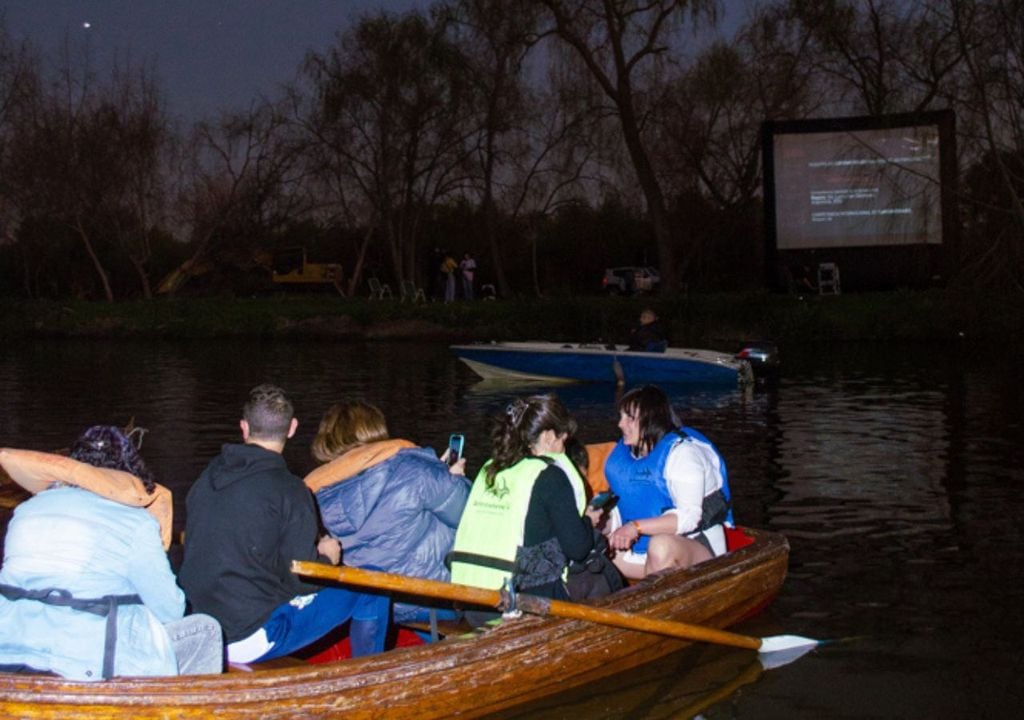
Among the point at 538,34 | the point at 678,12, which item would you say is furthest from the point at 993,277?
the point at 538,34

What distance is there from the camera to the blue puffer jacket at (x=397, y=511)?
5695 mm

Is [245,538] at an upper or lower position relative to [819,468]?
upper

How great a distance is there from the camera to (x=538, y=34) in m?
34.8

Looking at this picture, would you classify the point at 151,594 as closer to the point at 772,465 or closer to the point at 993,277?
the point at 772,465

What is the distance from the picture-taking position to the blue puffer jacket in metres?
5.70

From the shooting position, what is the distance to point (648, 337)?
798 inches

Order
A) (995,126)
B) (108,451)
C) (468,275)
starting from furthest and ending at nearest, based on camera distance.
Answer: (468,275)
(995,126)
(108,451)

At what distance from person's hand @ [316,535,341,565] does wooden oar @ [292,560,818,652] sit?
0.20m

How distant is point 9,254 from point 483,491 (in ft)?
139

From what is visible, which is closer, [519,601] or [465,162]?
[519,601]

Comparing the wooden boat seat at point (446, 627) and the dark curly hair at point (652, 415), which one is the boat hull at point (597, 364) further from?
the wooden boat seat at point (446, 627)

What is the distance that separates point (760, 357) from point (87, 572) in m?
17.1

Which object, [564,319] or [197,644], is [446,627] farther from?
[564,319]

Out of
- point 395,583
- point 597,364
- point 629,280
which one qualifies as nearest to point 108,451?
point 395,583
